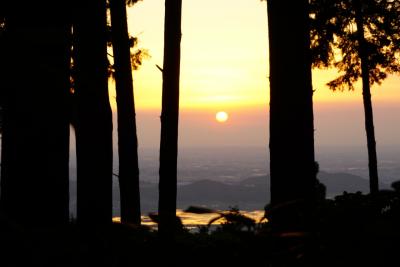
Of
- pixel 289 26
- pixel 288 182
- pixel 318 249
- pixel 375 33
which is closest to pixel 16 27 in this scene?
pixel 289 26

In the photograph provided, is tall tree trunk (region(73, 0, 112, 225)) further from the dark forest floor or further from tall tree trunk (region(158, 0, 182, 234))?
the dark forest floor

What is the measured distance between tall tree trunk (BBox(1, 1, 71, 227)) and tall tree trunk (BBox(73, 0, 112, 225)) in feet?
3.33

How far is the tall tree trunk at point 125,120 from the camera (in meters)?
11.9

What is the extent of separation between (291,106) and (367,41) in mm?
13538

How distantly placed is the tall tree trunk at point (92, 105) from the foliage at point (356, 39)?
11016 millimetres

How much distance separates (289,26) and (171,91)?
11.3ft

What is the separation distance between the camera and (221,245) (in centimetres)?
217

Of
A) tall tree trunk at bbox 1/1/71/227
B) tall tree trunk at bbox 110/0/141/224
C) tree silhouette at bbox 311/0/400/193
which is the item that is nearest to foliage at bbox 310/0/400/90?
tree silhouette at bbox 311/0/400/193

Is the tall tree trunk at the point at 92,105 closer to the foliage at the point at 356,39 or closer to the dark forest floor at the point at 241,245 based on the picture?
the dark forest floor at the point at 241,245

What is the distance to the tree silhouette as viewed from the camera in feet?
56.9

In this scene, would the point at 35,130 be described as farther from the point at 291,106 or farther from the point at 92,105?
the point at 291,106

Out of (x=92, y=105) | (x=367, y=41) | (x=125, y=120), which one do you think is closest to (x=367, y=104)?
(x=367, y=41)

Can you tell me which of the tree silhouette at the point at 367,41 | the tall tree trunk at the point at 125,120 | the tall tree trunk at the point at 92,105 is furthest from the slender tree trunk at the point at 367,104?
the tall tree trunk at the point at 92,105

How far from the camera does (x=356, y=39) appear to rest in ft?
59.5
